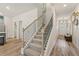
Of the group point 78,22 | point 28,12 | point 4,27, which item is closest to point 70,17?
point 78,22

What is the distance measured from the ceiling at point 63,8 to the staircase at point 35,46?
336 mm

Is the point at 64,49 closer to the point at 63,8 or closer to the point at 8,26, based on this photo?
the point at 63,8

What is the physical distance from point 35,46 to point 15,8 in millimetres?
604

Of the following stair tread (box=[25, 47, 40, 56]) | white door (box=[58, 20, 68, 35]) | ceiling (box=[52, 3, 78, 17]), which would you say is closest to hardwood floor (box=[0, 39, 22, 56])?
stair tread (box=[25, 47, 40, 56])

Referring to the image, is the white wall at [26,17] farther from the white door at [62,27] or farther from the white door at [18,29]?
the white door at [62,27]

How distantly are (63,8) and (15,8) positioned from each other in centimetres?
68

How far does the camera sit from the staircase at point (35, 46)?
148 centimetres

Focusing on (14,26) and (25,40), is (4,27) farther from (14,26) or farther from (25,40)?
(25,40)

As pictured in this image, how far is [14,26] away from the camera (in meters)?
1.51

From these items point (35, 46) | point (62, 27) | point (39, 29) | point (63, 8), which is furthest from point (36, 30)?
point (63, 8)

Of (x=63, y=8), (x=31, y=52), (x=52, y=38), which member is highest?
(x=63, y=8)

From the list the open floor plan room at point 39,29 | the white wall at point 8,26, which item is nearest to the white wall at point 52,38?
the open floor plan room at point 39,29

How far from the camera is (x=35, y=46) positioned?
1505 mm

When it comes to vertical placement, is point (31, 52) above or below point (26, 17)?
below
